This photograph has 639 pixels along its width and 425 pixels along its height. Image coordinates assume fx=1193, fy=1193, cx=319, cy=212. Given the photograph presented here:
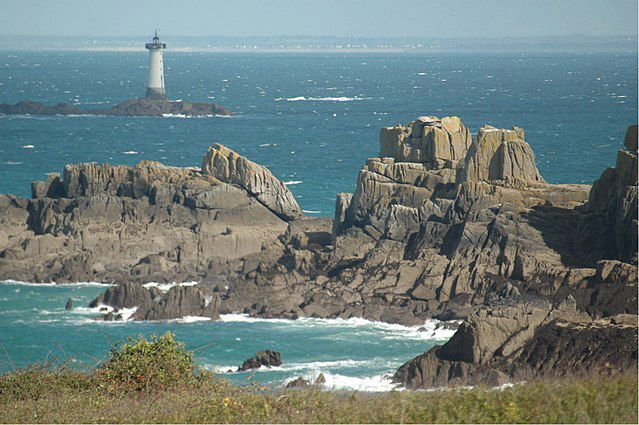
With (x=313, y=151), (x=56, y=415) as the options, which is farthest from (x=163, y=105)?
(x=56, y=415)

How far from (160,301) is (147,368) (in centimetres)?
2397

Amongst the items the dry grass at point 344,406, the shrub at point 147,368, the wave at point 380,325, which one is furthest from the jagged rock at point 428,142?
the dry grass at point 344,406

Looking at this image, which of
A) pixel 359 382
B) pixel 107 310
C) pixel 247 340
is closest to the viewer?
pixel 359 382

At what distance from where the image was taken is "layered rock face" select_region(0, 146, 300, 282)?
49375 mm

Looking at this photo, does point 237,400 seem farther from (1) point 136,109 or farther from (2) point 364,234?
(1) point 136,109

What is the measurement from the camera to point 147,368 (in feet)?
64.9

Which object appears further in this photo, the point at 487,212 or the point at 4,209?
the point at 4,209

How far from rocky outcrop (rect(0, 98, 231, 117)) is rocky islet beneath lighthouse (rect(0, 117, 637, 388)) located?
7575cm

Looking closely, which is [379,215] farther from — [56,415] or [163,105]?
[163,105]

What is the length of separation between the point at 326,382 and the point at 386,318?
7194 mm

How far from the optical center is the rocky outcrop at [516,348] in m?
32.4

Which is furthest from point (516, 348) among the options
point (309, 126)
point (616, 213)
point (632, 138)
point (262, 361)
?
point (309, 126)

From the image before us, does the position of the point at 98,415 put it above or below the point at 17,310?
above

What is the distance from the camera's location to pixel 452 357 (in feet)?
112
